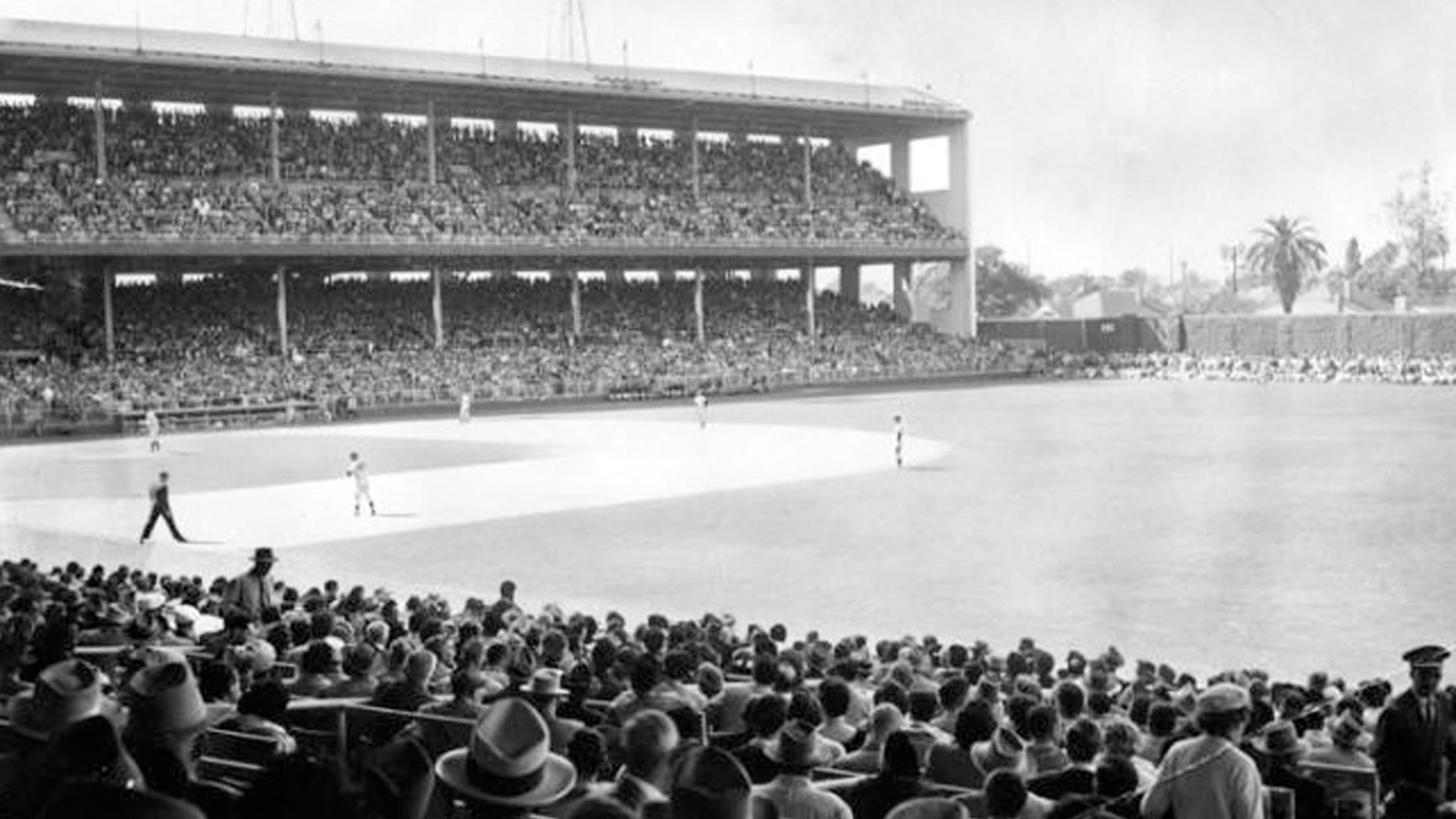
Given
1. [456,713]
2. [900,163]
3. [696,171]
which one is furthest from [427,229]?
[456,713]

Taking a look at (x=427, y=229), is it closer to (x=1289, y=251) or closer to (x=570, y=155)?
(x=570, y=155)

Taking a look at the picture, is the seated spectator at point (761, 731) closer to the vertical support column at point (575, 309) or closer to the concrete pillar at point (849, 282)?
the vertical support column at point (575, 309)

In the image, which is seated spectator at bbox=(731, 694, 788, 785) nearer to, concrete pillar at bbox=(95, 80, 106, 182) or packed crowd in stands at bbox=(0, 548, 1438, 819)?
packed crowd in stands at bbox=(0, 548, 1438, 819)

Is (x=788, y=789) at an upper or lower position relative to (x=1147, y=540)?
upper

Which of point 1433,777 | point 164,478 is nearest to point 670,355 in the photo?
point 164,478

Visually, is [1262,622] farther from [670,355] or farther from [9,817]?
[670,355]

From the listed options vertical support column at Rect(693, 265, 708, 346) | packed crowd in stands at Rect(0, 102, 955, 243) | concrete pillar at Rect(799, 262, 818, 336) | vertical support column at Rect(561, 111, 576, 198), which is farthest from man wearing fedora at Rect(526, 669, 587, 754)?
concrete pillar at Rect(799, 262, 818, 336)
